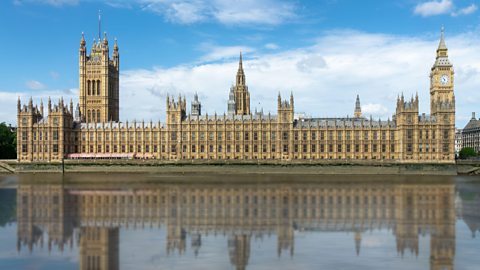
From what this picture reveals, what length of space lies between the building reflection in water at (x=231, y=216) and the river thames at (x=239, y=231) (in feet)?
0.24

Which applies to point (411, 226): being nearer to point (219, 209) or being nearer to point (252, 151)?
point (219, 209)

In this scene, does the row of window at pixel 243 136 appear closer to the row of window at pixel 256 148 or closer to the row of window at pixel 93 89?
the row of window at pixel 256 148

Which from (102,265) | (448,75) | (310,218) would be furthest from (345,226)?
(448,75)

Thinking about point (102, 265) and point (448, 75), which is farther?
point (448, 75)

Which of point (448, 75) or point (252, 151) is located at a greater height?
point (448, 75)

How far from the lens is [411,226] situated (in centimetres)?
3528

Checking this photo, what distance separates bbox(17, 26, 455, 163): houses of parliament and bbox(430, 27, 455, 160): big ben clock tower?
0.18 metres

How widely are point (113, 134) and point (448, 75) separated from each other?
68.9m

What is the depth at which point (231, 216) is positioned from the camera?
127 feet

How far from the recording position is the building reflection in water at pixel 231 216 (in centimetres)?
2938

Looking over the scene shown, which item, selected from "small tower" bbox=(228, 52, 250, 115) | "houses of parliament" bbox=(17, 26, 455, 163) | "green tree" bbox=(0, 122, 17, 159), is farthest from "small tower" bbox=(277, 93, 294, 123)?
"green tree" bbox=(0, 122, 17, 159)

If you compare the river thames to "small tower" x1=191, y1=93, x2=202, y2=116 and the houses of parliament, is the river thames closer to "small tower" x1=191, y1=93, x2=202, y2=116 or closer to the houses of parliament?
the houses of parliament

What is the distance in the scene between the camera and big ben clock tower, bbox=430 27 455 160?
10900 centimetres

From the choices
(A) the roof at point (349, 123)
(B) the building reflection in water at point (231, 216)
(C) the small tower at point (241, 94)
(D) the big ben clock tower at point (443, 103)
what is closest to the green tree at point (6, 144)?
(C) the small tower at point (241, 94)
